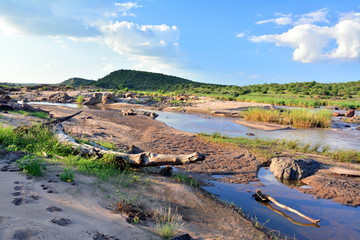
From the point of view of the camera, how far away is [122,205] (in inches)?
195

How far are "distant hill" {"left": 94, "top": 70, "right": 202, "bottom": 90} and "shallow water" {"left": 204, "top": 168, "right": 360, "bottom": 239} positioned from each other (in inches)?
2841

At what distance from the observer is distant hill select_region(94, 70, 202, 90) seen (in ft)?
273

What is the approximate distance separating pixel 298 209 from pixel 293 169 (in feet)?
7.99

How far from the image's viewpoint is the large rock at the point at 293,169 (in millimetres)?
8790

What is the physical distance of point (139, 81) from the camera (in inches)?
3489

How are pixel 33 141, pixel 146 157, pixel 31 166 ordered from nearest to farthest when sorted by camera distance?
pixel 31 166 < pixel 146 157 < pixel 33 141

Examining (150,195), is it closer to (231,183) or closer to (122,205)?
(122,205)

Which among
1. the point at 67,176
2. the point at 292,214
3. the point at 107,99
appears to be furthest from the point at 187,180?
the point at 107,99

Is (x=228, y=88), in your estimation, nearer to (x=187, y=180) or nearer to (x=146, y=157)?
(x=187, y=180)

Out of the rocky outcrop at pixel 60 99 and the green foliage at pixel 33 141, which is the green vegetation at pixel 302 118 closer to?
the green foliage at pixel 33 141

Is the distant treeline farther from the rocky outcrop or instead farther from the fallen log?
the fallen log

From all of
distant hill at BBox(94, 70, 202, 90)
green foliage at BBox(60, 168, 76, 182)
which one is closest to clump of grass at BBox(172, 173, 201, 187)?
green foliage at BBox(60, 168, 76, 182)

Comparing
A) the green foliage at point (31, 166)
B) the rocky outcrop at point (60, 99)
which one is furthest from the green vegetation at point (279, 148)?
the rocky outcrop at point (60, 99)

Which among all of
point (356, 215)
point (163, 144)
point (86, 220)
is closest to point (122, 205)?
point (86, 220)
